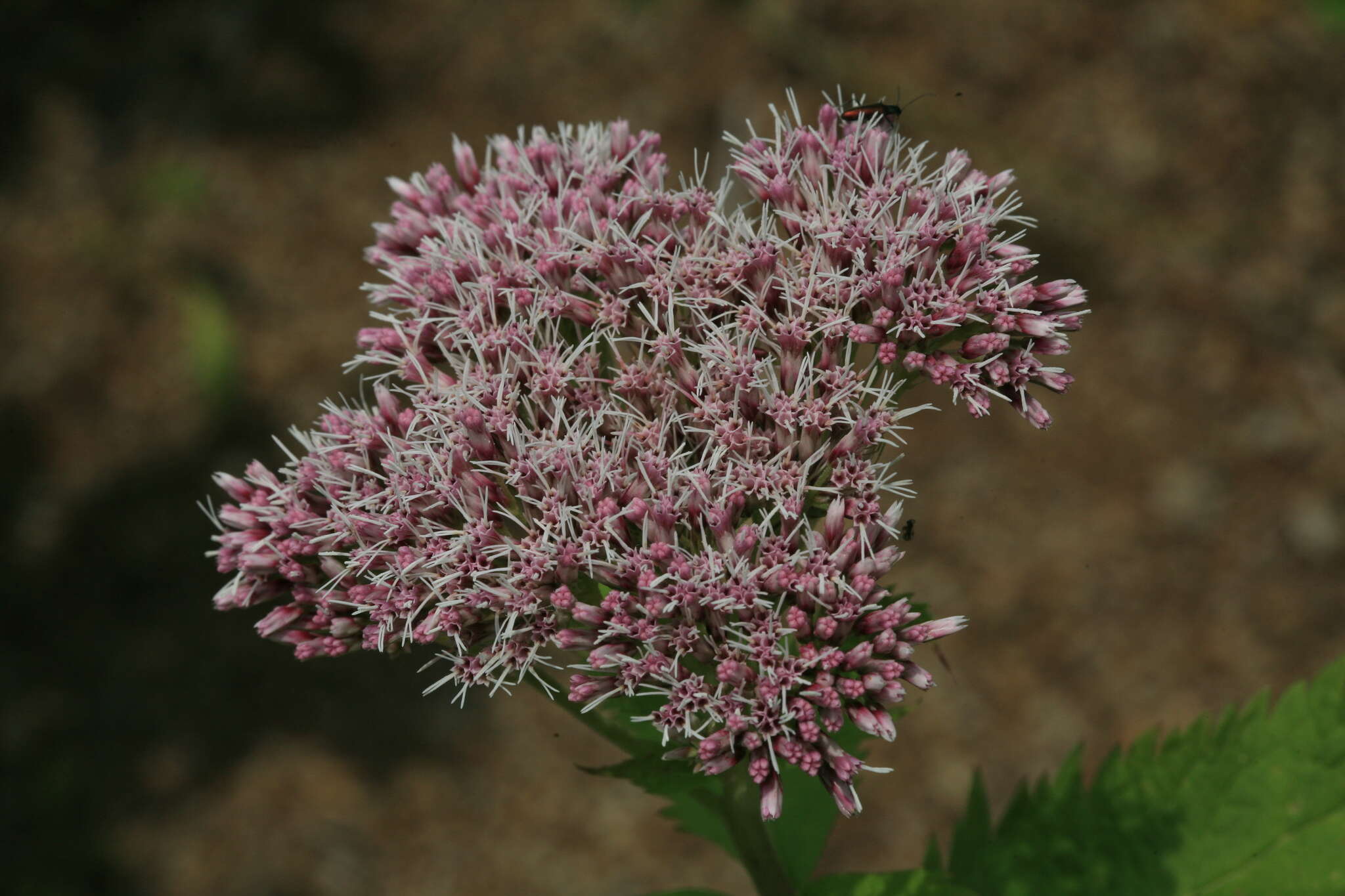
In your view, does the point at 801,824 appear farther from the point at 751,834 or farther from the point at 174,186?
the point at 174,186

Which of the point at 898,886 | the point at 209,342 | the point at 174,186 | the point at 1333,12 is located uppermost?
the point at 174,186

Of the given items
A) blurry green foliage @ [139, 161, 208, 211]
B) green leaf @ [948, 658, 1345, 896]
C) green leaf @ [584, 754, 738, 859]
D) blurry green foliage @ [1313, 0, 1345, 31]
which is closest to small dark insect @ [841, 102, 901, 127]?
green leaf @ [584, 754, 738, 859]

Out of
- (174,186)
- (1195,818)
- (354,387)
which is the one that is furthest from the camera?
(174,186)

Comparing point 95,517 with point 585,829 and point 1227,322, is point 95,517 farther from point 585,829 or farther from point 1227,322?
point 1227,322

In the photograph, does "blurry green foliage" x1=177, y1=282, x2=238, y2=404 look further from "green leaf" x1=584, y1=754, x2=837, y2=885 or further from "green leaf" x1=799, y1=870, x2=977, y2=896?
"green leaf" x1=799, y1=870, x2=977, y2=896

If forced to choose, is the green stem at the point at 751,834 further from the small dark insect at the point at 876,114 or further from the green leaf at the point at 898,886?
the small dark insect at the point at 876,114

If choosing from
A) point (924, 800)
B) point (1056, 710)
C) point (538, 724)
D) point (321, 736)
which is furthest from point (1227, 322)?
point (321, 736)

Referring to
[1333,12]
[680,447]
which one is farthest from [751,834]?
[1333,12]
